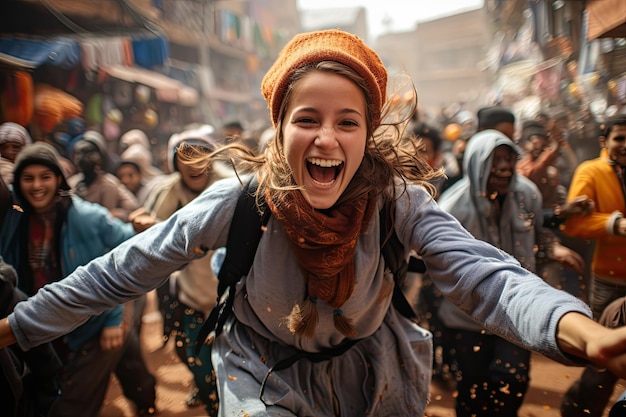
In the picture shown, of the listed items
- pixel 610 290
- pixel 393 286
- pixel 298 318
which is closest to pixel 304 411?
pixel 298 318

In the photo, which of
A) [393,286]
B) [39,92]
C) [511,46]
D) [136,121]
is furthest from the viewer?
[136,121]

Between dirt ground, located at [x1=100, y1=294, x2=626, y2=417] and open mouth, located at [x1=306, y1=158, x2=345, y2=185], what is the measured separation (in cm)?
228

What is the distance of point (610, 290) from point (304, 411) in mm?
2018

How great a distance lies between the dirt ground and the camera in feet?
10.1

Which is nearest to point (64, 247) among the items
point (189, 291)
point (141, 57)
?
point (189, 291)

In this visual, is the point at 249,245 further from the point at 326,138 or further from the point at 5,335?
the point at 5,335

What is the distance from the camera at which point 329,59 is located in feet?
4.77

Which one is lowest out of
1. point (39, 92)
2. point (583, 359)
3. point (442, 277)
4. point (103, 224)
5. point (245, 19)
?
point (583, 359)

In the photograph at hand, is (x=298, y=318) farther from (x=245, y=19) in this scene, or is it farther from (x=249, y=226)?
(x=245, y=19)

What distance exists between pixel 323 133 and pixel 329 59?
0.24 meters

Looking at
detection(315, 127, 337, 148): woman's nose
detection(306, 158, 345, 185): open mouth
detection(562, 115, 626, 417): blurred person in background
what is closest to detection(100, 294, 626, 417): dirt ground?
detection(562, 115, 626, 417): blurred person in background

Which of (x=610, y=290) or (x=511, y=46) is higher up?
(x=511, y=46)

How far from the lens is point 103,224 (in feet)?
8.79

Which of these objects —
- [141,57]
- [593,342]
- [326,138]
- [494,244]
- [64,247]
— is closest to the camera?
[593,342]
